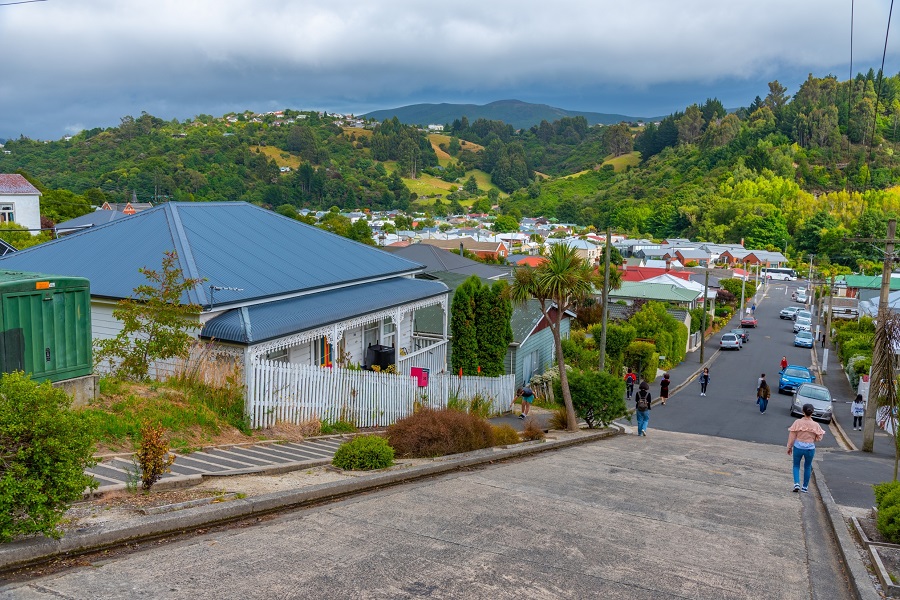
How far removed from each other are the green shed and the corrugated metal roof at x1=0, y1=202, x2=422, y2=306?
365 cm

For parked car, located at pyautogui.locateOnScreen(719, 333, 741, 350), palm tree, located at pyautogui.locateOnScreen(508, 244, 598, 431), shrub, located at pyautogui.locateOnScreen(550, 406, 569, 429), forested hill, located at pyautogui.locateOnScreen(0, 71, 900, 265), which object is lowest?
parked car, located at pyautogui.locateOnScreen(719, 333, 741, 350)

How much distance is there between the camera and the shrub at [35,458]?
207 inches

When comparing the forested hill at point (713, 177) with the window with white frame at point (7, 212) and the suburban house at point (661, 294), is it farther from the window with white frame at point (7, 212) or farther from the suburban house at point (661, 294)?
the suburban house at point (661, 294)

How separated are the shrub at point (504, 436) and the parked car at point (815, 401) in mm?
17082

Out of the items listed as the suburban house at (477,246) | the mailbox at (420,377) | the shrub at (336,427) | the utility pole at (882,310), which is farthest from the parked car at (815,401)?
the suburban house at (477,246)

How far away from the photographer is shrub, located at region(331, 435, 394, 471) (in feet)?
31.4

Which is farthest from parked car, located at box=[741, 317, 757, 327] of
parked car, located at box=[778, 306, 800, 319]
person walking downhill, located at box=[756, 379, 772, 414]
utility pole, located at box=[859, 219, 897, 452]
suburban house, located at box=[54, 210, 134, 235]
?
suburban house, located at box=[54, 210, 134, 235]

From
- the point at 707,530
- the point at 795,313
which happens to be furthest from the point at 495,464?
the point at 795,313

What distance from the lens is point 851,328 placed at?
163ft

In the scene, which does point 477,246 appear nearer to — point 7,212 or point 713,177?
point 7,212

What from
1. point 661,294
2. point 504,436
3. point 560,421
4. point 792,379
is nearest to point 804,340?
point 661,294

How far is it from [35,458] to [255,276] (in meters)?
11.1

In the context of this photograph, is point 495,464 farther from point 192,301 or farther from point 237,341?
point 192,301

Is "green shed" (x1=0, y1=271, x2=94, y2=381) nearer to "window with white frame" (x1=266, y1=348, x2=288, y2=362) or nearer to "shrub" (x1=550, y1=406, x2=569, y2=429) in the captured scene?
"window with white frame" (x1=266, y1=348, x2=288, y2=362)
